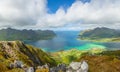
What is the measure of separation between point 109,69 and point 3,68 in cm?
4641

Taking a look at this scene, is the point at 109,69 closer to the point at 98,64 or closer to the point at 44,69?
the point at 98,64

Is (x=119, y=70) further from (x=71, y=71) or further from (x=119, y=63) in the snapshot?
(x=71, y=71)

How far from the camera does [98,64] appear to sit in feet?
315

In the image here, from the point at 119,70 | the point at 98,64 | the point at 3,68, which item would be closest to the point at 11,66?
the point at 3,68

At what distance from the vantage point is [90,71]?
83.8m

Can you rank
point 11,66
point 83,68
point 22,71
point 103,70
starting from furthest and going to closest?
1. point 11,66
2. point 103,70
3. point 22,71
4. point 83,68

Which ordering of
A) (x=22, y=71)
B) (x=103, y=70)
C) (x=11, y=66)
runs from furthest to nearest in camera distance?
(x=11, y=66), (x=103, y=70), (x=22, y=71)

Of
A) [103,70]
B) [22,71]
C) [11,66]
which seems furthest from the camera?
[11,66]

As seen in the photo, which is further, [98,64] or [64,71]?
[98,64]

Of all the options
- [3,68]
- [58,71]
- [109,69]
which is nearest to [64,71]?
[58,71]

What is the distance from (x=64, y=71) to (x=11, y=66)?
92.3 feet

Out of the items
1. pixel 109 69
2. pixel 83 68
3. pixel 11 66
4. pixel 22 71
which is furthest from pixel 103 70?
pixel 11 66

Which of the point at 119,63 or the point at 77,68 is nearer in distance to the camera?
the point at 77,68

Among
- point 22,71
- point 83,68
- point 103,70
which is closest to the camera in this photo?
point 83,68
